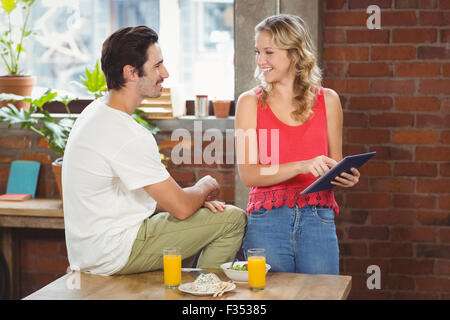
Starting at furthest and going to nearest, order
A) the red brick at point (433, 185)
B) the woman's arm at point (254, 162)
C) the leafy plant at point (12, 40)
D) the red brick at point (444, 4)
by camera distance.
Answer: the leafy plant at point (12, 40)
the red brick at point (433, 185)
the red brick at point (444, 4)
the woman's arm at point (254, 162)

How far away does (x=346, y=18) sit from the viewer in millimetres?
3170

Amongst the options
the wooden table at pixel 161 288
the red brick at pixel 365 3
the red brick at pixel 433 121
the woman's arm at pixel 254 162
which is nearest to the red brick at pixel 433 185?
the red brick at pixel 433 121

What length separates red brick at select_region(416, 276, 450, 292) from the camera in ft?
10.7

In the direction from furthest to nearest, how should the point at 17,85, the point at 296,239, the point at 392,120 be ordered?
1. the point at 17,85
2. the point at 392,120
3. the point at 296,239

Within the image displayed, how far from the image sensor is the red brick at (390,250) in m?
3.27

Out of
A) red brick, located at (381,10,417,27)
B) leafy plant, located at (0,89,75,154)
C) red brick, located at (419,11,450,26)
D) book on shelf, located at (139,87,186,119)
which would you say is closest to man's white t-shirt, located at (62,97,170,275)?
leafy plant, located at (0,89,75,154)

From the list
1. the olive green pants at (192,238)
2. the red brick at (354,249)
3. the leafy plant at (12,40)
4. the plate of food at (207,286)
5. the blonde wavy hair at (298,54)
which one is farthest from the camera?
the leafy plant at (12,40)

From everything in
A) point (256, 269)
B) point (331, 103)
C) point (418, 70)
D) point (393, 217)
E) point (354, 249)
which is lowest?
point (354, 249)

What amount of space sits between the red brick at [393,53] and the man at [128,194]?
1.37m

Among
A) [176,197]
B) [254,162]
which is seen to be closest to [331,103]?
A: [254,162]

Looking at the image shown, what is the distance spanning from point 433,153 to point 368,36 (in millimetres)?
684

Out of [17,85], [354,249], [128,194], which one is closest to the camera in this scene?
[128,194]

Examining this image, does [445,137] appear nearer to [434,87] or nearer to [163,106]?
[434,87]

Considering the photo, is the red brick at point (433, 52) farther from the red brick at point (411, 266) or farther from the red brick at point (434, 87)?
the red brick at point (411, 266)
